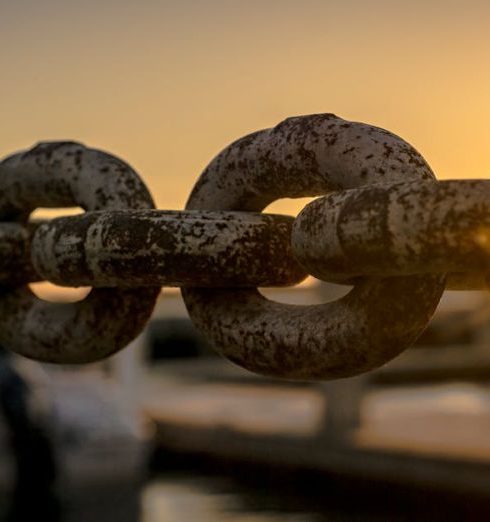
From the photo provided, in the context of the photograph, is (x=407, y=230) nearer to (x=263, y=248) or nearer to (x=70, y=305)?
(x=263, y=248)

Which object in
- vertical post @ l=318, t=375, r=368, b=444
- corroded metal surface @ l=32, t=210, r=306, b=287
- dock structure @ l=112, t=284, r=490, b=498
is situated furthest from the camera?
vertical post @ l=318, t=375, r=368, b=444

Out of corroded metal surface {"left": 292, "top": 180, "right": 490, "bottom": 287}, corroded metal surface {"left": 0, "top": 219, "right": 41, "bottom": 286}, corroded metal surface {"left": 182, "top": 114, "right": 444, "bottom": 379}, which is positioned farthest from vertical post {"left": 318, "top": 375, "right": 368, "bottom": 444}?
corroded metal surface {"left": 292, "top": 180, "right": 490, "bottom": 287}

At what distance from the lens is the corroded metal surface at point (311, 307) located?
1242mm

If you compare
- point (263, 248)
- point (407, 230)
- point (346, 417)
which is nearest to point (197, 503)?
point (346, 417)

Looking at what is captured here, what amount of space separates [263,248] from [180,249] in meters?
0.10

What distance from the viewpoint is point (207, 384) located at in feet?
38.7

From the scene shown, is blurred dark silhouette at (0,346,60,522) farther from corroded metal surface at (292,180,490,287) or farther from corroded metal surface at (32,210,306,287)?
corroded metal surface at (292,180,490,287)

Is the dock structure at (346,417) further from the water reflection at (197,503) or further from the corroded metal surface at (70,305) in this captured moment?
the corroded metal surface at (70,305)

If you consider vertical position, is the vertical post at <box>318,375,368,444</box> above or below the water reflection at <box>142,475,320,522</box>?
above

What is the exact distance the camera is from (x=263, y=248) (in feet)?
4.48

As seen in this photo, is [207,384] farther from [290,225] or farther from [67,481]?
[290,225]

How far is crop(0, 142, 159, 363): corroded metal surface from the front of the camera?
1.51m

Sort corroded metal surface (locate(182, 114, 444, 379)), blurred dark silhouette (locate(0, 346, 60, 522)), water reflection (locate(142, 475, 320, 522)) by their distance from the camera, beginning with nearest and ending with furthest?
corroded metal surface (locate(182, 114, 444, 379)), water reflection (locate(142, 475, 320, 522)), blurred dark silhouette (locate(0, 346, 60, 522))

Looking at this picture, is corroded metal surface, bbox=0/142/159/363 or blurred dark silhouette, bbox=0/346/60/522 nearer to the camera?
corroded metal surface, bbox=0/142/159/363
